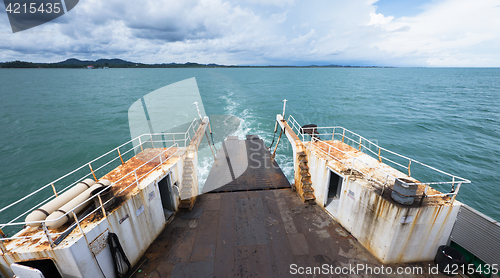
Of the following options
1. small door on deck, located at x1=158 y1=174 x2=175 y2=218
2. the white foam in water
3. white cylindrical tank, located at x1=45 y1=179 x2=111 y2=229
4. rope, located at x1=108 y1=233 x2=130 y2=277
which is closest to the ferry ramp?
rope, located at x1=108 y1=233 x2=130 y2=277

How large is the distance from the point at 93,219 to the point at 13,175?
22941mm

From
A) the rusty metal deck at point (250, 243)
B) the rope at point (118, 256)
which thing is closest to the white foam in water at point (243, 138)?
the rusty metal deck at point (250, 243)

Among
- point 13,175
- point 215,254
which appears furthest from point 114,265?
point 13,175

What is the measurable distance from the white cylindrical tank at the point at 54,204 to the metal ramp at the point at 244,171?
26.0 ft

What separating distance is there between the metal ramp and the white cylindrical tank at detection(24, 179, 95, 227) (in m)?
7.93

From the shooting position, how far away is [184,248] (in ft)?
32.8

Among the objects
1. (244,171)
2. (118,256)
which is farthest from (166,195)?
(244,171)

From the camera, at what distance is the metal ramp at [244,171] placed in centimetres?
1557

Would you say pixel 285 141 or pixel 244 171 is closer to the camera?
pixel 244 171

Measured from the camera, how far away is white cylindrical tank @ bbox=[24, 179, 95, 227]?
665 cm

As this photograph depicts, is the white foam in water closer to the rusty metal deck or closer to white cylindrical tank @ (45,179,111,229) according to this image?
the rusty metal deck

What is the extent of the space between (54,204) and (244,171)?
12539 millimetres

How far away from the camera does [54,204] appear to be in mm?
7172

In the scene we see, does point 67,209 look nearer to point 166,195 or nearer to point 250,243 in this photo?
point 166,195
